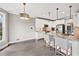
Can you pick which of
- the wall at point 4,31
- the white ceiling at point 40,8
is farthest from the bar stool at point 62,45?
the wall at point 4,31

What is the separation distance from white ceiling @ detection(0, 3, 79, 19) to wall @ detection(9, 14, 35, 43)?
148mm

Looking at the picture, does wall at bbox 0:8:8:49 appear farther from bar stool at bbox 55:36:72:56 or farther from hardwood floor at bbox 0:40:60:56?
bar stool at bbox 55:36:72:56

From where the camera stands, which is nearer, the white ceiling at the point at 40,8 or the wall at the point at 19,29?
the white ceiling at the point at 40,8

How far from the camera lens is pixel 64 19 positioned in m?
2.18

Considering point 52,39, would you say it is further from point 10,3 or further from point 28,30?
point 10,3

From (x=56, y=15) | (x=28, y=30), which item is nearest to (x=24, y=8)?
(x=28, y=30)

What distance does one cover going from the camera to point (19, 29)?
2400 millimetres

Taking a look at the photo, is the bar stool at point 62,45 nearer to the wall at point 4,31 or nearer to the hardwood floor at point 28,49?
the hardwood floor at point 28,49

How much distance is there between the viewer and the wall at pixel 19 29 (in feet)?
7.78

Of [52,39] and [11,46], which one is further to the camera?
[52,39]

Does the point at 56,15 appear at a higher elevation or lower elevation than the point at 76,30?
higher

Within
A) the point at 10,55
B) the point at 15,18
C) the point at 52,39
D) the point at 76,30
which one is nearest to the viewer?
the point at 76,30

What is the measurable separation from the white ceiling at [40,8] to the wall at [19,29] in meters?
0.15

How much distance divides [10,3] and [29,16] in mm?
451
